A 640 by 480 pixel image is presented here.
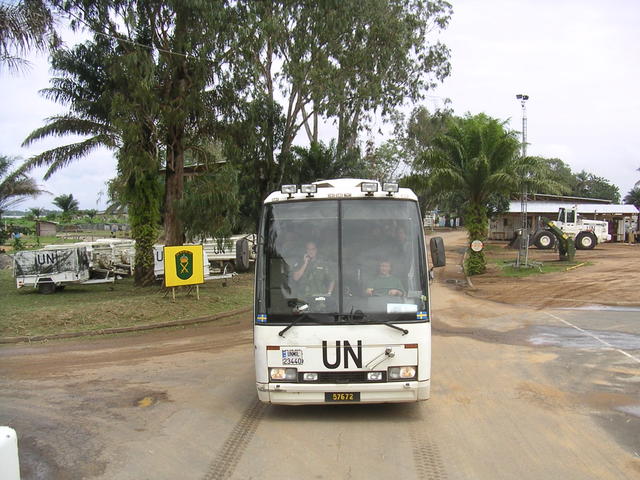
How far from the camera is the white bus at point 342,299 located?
6.39 metres

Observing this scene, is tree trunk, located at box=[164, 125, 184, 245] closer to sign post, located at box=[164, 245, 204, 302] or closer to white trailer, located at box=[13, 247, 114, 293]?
sign post, located at box=[164, 245, 204, 302]

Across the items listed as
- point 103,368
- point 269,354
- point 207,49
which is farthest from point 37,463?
point 207,49

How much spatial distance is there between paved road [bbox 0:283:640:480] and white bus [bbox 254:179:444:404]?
1.82ft

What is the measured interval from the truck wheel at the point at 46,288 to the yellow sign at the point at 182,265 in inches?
256

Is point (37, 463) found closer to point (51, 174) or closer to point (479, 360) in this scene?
point (479, 360)

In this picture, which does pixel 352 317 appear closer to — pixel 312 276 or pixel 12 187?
pixel 312 276

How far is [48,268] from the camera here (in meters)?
19.7

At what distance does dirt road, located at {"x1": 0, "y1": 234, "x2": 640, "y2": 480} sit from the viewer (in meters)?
5.45

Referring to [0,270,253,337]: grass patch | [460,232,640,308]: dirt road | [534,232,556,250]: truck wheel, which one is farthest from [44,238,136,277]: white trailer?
[534,232,556,250]: truck wheel

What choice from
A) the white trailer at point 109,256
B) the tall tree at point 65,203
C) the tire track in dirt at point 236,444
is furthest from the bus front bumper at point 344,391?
the tall tree at point 65,203

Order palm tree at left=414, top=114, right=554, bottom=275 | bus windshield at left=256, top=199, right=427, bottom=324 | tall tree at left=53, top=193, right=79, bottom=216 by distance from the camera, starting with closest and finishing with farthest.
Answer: bus windshield at left=256, top=199, right=427, bottom=324 → palm tree at left=414, top=114, right=554, bottom=275 → tall tree at left=53, top=193, right=79, bottom=216

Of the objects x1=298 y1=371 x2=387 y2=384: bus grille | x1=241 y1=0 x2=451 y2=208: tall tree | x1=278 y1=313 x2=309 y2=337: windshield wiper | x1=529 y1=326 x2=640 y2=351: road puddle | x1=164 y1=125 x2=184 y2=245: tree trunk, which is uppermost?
x1=241 y1=0 x2=451 y2=208: tall tree

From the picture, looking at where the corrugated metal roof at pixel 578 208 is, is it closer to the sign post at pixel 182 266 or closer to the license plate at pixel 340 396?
the sign post at pixel 182 266

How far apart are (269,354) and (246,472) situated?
4.76 feet
